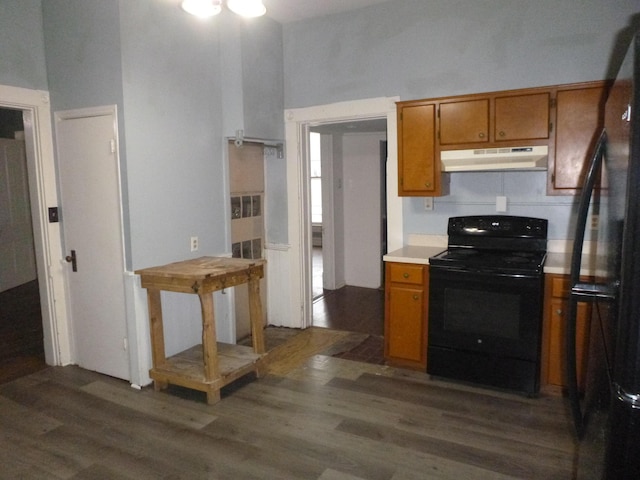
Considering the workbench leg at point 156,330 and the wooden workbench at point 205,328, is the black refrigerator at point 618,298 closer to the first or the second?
the wooden workbench at point 205,328

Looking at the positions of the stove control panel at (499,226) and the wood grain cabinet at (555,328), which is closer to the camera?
the wood grain cabinet at (555,328)

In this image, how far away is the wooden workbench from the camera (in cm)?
302

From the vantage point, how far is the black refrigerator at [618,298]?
791 mm

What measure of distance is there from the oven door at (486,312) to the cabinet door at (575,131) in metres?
0.75

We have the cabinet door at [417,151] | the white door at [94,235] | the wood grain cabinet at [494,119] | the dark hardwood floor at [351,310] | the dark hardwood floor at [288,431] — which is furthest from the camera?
the dark hardwood floor at [351,310]

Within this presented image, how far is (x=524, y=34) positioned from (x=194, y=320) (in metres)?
3.34

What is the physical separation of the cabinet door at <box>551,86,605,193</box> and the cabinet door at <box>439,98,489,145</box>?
0.48 meters

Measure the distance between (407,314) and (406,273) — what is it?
0.31 m

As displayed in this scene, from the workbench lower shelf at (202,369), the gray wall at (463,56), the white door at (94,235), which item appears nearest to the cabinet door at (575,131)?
the gray wall at (463,56)

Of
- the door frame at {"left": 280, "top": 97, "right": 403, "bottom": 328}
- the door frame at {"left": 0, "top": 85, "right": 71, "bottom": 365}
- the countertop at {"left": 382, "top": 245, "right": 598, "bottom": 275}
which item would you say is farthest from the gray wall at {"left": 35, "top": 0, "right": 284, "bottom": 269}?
the countertop at {"left": 382, "top": 245, "right": 598, "bottom": 275}

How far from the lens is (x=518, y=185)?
353 cm

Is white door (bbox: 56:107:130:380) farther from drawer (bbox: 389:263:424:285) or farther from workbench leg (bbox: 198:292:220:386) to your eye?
drawer (bbox: 389:263:424:285)

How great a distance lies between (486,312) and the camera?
3125 millimetres

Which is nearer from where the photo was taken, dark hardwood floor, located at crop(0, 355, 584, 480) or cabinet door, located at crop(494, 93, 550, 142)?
dark hardwood floor, located at crop(0, 355, 584, 480)
